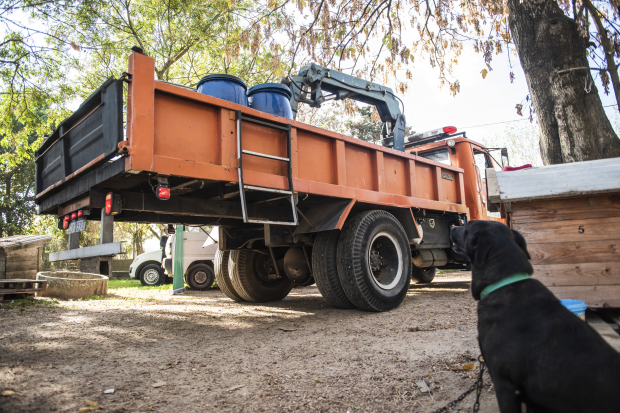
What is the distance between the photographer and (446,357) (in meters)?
2.86

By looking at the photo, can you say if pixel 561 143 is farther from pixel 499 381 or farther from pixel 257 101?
pixel 499 381

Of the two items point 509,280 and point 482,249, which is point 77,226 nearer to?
point 482,249

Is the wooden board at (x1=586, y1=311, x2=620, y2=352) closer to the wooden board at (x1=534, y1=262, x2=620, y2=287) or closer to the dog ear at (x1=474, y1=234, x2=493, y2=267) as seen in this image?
the wooden board at (x1=534, y1=262, x2=620, y2=287)

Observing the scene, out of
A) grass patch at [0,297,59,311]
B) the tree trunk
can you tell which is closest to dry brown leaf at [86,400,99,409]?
grass patch at [0,297,59,311]

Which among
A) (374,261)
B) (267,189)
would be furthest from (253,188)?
(374,261)

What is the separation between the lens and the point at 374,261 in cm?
497

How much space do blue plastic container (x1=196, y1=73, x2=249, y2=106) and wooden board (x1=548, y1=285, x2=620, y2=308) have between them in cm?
347

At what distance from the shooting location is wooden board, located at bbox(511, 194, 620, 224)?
3.16 metres

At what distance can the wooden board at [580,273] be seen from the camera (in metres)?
3.11

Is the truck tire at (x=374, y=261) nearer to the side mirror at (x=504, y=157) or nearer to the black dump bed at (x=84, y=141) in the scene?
the black dump bed at (x=84, y=141)

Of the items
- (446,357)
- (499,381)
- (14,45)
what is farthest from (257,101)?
(14,45)

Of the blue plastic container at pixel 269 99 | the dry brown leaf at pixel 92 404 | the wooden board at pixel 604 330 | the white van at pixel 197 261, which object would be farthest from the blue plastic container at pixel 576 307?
the white van at pixel 197 261

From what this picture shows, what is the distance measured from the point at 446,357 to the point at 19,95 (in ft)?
36.9

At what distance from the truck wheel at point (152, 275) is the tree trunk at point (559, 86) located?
40.1 ft
